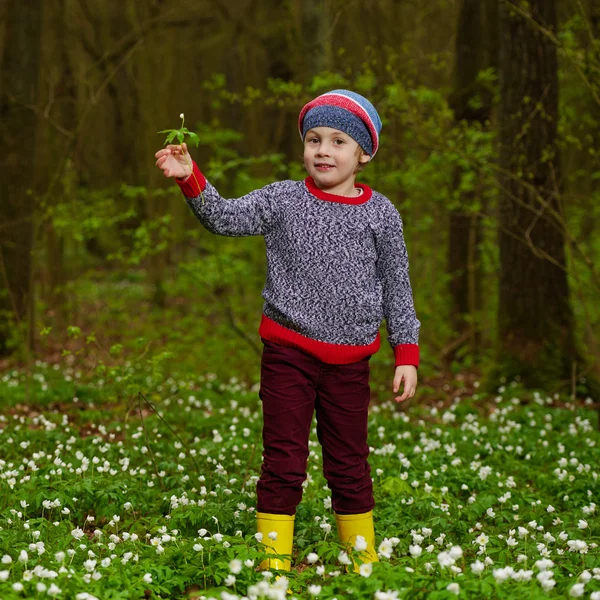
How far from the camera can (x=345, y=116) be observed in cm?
392

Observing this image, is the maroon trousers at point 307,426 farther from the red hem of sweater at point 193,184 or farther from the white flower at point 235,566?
the red hem of sweater at point 193,184

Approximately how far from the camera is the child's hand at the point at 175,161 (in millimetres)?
3564

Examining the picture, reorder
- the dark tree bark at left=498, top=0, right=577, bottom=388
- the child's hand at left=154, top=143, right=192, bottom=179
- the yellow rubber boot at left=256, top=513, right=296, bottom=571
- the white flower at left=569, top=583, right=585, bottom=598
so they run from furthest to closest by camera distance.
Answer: the dark tree bark at left=498, top=0, right=577, bottom=388 < the yellow rubber boot at left=256, top=513, right=296, bottom=571 < the child's hand at left=154, top=143, right=192, bottom=179 < the white flower at left=569, top=583, right=585, bottom=598

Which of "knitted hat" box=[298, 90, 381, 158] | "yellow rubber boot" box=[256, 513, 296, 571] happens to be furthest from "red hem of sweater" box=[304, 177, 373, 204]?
"yellow rubber boot" box=[256, 513, 296, 571]

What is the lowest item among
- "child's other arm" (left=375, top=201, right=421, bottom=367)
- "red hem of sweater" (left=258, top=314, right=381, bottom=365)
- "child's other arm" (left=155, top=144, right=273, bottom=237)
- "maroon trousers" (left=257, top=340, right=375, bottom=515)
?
"maroon trousers" (left=257, top=340, right=375, bottom=515)

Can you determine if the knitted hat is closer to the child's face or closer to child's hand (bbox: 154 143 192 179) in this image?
the child's face

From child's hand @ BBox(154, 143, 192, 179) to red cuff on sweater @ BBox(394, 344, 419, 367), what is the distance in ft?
4.53

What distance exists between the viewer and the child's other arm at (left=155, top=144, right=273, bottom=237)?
141 inches

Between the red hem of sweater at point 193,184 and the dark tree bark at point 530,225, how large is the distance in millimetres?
5192

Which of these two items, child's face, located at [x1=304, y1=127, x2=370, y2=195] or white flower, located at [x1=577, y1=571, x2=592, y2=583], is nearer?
white flower, located at [x1=577, y1=571, x2=592, y2=583]

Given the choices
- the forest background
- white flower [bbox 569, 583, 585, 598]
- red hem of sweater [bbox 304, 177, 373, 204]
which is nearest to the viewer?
white flower [bbox 569, 583, 585, 598]

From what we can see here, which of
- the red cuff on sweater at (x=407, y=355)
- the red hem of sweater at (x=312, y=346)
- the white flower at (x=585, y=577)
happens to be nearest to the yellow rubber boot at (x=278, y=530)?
the red hem of sweater at (x=312, y=346)

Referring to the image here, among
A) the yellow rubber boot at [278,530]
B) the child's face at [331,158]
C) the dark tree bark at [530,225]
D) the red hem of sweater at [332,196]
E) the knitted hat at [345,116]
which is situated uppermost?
the dark tree bark at [530,225]

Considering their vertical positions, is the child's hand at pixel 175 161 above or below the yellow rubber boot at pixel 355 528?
above
